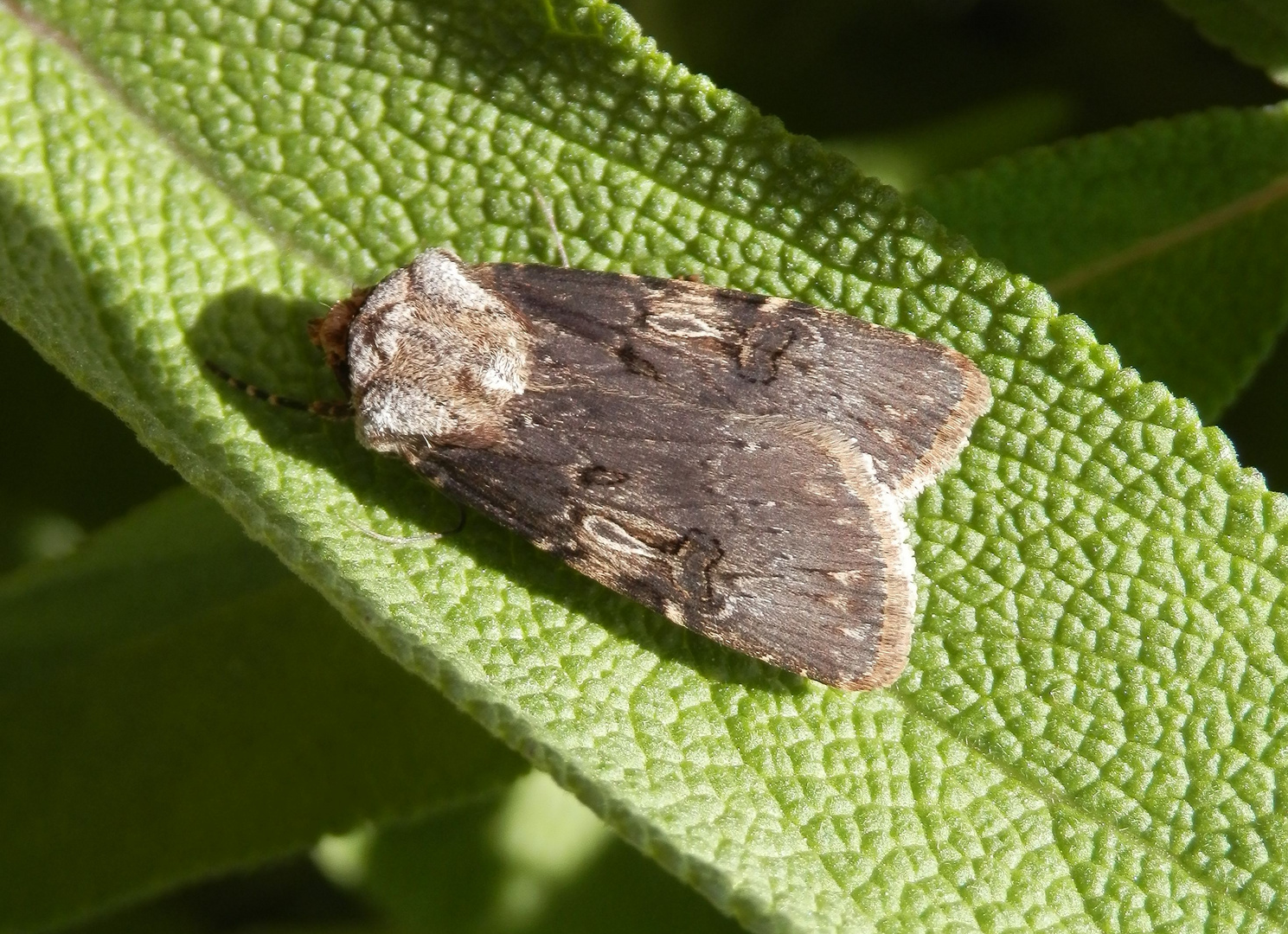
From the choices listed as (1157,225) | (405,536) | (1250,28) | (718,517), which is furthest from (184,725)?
(1250,28)

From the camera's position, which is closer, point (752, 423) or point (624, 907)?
point (752, 423)

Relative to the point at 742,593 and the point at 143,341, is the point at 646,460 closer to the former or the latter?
the point at 742,593

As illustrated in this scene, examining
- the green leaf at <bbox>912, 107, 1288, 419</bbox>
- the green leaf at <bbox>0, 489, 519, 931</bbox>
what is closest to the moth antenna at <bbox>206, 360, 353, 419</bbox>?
the green leaf at <bbox>0, 489, 519, 931</bbox>

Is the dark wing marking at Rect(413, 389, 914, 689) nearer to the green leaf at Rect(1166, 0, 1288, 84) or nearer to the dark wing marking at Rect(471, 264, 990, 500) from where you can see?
the dark wing marking at Rect(471, 264, 990, 500)

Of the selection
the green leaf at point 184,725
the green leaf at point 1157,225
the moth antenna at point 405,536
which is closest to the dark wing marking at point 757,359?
the moth antenna at point 405,536

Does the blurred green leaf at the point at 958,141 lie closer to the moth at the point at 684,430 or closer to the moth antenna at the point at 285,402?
the moth at the point at 684,430

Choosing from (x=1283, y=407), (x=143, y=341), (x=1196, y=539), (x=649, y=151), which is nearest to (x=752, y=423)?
(x=649, y=151)

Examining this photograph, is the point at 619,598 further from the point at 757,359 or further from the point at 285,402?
the point at 285,402
